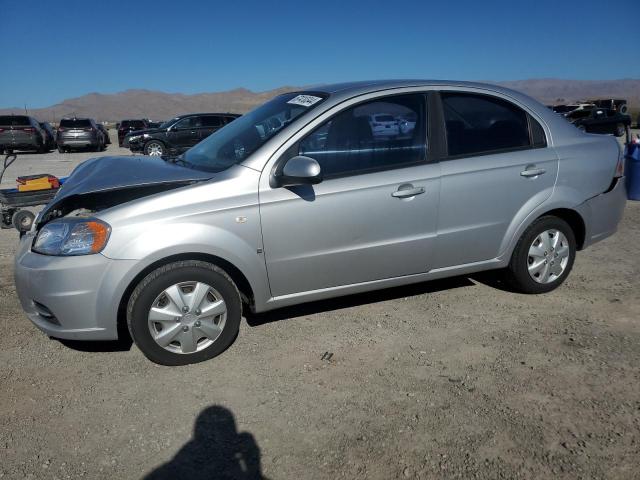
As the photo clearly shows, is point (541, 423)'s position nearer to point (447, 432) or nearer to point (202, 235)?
point (447, 432)

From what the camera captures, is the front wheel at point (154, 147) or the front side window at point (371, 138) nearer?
the front side window at point (371, 138)

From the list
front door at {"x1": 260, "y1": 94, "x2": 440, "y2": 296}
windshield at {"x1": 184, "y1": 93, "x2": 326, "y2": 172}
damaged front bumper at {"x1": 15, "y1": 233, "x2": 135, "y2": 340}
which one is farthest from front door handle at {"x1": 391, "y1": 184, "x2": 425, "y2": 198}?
damaged front bumper at {"x1": 15, "y1": 233, "x2": 135, "y2": 340}

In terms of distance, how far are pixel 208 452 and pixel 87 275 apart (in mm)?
1263

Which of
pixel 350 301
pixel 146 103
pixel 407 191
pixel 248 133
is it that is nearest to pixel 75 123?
pixel 248 133

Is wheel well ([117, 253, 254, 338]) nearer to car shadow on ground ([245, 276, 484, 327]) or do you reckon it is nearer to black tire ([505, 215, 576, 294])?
car shadow on ground ([245, 276, 484, 327])

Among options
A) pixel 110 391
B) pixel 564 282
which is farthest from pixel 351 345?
pixel 564 282

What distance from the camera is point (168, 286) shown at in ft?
10.5

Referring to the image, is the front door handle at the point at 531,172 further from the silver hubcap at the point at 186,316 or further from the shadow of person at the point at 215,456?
the shadow of person at the point at 215,456

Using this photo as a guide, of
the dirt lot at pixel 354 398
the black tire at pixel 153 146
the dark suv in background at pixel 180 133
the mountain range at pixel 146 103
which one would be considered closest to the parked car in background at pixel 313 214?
the dirt lot at pixel 354 398

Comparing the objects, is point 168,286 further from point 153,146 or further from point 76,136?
point 76,136

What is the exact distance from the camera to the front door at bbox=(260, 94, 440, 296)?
3.43 m

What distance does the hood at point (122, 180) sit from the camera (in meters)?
3.32

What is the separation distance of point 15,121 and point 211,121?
9.28m

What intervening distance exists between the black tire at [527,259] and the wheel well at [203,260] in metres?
2.21
